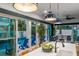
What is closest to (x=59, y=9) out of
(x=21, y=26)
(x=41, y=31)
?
(x=41, y=31)

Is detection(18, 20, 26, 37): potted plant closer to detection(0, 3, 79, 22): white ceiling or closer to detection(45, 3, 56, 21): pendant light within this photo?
detection(0, 3, 79, 22): white ceiling

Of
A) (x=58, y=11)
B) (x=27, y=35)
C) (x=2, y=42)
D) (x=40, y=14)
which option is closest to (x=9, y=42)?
(x=2, y=42)

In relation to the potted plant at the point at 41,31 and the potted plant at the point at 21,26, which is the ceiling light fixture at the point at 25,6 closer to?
the potted plant at the point at 21,26

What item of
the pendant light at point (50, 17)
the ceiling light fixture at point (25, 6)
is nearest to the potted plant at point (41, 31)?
the pendant light at point (50, 17)

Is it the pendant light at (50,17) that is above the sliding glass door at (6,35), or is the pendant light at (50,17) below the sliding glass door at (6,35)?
above

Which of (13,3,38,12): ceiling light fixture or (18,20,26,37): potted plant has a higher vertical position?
(13,3,38,12): ceiling light fixture

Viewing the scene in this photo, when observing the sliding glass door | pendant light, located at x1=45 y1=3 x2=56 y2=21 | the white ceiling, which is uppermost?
the white ceiling

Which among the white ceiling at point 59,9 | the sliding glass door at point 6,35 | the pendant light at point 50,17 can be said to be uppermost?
the white ceiling at point 59,9

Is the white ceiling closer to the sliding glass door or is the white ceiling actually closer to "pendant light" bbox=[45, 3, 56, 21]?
"pendant light" bbox=[45, 3, 56, 21]

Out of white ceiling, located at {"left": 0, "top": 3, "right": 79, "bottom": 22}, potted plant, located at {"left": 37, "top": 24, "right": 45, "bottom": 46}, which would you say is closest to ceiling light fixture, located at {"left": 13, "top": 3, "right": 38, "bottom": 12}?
white ceiling, located at {"left": 0, "top": 3, "right": 79, "bottom": 22}

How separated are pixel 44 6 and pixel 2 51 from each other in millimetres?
761

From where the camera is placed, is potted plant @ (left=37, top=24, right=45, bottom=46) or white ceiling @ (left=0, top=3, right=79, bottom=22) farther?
potted plant @ (left=37, top=24, right=45, bottom=46)

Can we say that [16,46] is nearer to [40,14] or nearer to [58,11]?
[40,14]

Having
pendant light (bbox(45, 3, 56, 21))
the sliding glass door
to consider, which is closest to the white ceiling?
pendant light (bbox(45, 3, 56, 21))
